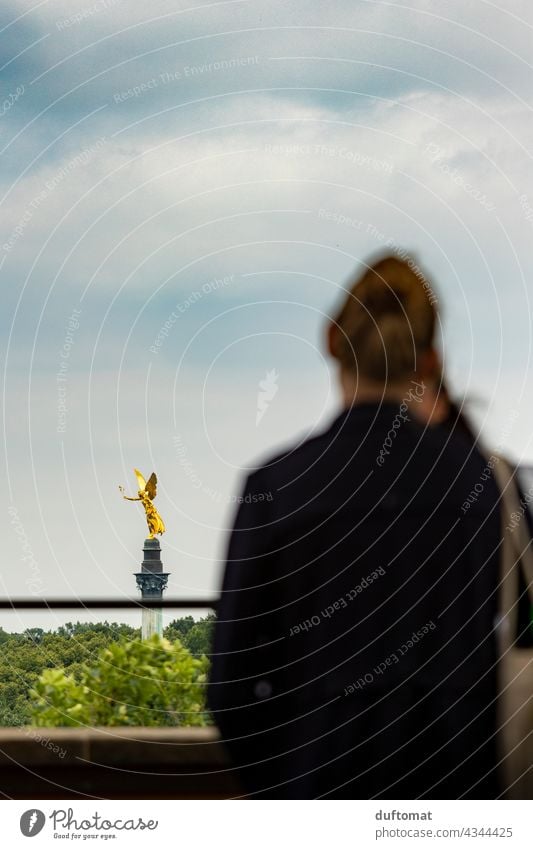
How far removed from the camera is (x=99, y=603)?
9.68 feet

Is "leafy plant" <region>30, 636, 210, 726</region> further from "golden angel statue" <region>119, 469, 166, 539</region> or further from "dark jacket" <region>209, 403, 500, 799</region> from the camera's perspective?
"dark jacket" <region>209, 403, 500, 799</region>

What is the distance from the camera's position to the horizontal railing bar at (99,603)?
2885 millimetres

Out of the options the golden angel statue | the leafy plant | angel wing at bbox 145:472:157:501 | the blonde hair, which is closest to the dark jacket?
the blonde hair

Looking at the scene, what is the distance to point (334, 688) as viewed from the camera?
3.98 feet

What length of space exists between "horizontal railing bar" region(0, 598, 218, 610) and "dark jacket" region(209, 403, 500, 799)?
1628 millimetres

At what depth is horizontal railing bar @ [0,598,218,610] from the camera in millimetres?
2885

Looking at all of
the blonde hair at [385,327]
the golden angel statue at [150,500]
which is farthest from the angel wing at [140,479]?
the blonde hair at [385,327]

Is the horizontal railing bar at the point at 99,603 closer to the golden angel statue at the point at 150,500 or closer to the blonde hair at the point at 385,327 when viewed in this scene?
Result: the golden angel statue at the point at 150,500

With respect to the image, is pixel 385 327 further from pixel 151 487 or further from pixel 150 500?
pixel 151 487
